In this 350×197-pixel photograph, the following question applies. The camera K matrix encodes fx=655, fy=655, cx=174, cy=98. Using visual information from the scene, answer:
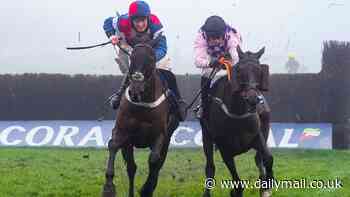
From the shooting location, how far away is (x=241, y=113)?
803 cm

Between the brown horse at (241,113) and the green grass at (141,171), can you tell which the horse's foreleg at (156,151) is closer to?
the brown horse at (241,113)

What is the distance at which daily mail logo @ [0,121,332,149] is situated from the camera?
53.3 ft

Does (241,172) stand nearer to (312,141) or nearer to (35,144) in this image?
(312,141)

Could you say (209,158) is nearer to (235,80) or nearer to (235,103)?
(235,103)

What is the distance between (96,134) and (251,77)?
10.0m

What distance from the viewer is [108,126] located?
17078 millimetres

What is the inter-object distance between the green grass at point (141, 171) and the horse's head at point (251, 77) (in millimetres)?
2022

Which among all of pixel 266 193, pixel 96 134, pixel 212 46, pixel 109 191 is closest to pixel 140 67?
pixel 109 191

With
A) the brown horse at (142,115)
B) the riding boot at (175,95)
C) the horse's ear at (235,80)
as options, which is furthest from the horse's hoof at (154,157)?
the horse's ear at (235,80)

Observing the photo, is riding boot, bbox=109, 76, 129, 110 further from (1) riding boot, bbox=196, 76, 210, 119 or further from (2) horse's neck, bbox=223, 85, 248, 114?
(1) riding boot, bbox=196, 76, 210, 119

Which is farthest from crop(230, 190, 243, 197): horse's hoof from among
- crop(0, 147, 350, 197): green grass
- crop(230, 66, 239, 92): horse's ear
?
crop(230, 66, 239, 92): horse's ear

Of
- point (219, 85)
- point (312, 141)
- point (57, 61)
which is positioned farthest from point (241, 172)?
point (57, 61)

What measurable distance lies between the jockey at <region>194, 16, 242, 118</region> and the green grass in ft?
5.14

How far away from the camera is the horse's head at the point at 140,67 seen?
23.3 feet
